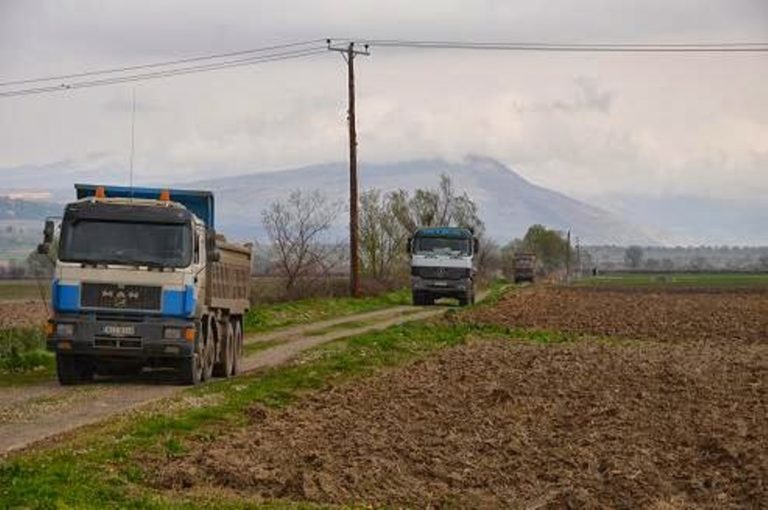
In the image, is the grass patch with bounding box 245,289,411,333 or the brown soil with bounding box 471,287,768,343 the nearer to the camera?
the brown soil with bounding box 471,287,768,343

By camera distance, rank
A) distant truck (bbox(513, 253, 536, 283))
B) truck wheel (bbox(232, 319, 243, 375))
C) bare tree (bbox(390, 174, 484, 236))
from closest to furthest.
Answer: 1. truck wheel (bbox(232, 319, 243, 375))
2. bare tree (bbox(390, 174, 484, 236))
3. distant truck (bbox(513, 253, 536, 283))

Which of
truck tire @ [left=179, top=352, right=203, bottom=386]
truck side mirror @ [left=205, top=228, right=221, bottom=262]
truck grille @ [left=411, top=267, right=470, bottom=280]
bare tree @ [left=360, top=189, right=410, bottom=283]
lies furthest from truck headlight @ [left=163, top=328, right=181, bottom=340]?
bare tree @ [left=360, top=189, right=410, bottom=283]

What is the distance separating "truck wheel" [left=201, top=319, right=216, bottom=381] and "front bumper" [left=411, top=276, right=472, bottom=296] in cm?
2893

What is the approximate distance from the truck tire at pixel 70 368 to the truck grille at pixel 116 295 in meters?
1.10

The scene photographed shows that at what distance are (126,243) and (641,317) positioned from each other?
2686cm

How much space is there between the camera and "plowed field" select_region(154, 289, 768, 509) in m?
10.9

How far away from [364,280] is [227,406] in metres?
44.9

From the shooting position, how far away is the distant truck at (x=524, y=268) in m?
107

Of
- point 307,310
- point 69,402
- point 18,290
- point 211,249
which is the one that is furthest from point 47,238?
point 18,290

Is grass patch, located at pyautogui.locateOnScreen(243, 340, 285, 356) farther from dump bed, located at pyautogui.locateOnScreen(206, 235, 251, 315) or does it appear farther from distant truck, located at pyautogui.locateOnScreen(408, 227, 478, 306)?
distant truck, located at pyautogui.locateOnScreen(408, 227, 478, 306)

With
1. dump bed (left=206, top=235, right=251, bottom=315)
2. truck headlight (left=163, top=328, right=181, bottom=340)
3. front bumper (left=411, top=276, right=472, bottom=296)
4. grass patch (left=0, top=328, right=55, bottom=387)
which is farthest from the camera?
front bumper (left=411, top=276, right=472, bottom=296)

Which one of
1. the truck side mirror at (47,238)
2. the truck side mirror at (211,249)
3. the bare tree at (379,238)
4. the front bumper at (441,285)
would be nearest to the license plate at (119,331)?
the truck side mirror at (47,238)

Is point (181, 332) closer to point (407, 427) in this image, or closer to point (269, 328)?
point (407, 427)

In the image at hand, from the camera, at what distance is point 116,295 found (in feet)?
64.1
